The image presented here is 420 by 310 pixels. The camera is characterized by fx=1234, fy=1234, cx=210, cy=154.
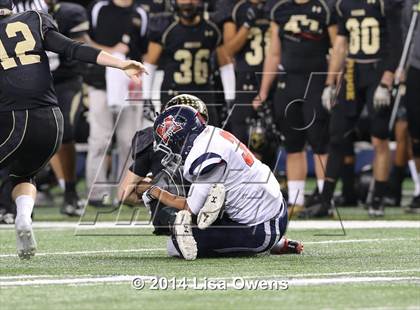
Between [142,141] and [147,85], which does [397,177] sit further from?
[142,141]

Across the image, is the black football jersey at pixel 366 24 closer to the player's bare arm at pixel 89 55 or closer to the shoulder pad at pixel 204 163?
the shoulder pad at pixel 204 163

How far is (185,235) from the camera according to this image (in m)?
7.23

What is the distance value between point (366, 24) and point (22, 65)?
4.77m

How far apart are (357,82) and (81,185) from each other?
19.6ft

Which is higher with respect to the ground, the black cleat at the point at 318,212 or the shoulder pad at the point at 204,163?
the shoulder pad at the point at 204,163

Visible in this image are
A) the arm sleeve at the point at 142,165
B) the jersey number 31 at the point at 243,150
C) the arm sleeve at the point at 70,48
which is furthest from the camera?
the arm sleeve at the point at 142,165

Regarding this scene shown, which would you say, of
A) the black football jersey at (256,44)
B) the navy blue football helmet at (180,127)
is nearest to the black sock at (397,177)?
the black football jersey at (256,44)

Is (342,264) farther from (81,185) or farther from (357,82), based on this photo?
(81,185)

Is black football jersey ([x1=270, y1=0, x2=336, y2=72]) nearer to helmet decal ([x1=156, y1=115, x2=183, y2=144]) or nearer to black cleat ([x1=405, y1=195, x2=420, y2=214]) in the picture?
black cleat ([x1=405, y1=195, x2=420, y2=214])

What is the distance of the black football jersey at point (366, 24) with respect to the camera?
11133mm

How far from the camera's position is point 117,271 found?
663cm

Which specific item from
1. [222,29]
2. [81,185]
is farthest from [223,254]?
[81,185]

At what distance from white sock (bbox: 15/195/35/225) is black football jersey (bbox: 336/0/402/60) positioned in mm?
4719

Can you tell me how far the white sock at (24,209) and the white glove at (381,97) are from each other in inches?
175
